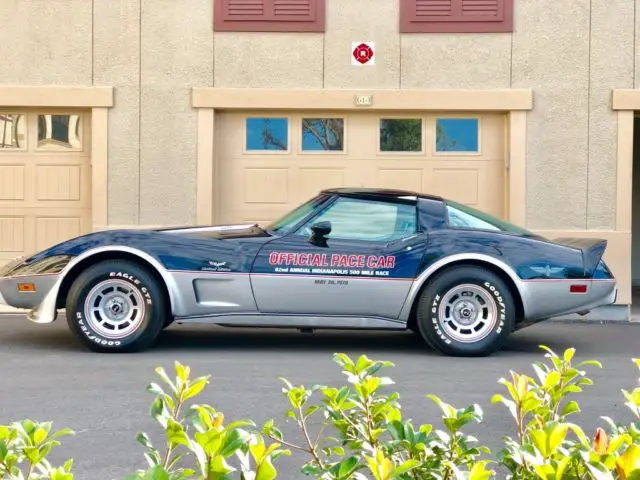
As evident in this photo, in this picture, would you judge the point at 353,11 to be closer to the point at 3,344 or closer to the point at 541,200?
the point at 541,200

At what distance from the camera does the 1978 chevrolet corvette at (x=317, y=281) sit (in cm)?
818

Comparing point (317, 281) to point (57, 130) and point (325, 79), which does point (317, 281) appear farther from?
point (57, 130)

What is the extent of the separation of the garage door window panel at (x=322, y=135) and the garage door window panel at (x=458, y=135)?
109 centimetres

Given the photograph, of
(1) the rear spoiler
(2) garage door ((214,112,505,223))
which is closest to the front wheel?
(1) the rear spoiler

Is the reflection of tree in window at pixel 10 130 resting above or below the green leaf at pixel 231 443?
above

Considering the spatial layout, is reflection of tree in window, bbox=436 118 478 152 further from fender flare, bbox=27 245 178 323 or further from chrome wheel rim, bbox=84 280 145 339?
chrome wheel rim, bbox=84 280 145 339

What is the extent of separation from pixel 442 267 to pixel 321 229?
0.99 metres

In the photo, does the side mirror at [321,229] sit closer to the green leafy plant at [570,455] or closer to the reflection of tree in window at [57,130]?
the reflection of tree in window at [57,130]

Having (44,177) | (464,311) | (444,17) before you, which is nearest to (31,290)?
(464,311)

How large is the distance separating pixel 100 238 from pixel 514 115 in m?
5.48

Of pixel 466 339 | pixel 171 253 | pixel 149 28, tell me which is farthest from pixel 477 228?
pixel 149 28

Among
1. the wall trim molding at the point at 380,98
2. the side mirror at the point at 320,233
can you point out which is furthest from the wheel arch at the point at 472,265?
the wall trim molding at the point at 380,98

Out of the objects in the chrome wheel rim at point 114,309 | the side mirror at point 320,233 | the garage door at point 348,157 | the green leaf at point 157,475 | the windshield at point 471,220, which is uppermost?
the garage door at point 348,157

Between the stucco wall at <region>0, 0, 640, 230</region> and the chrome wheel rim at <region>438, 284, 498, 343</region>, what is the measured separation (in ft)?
12.5
